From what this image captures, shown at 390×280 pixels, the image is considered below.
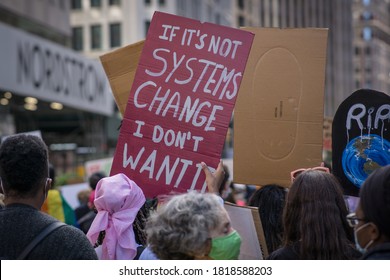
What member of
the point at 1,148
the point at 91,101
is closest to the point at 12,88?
the point at 91,101

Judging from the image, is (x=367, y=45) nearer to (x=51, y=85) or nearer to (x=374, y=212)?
(x=51, y=85)

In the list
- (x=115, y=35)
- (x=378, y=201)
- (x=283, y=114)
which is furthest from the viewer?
(x=115, y=35)

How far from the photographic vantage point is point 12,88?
875 inches

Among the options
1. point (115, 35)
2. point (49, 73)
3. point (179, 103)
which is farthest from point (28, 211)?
point (115, 35)

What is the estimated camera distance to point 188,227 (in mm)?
3029

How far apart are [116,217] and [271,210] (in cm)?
113

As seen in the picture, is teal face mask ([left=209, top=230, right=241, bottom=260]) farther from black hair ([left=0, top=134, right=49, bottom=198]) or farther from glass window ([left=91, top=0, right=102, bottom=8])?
glass window ([left=91, top=0, right=102, bottom=8])

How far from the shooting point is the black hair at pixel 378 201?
9.27 feet

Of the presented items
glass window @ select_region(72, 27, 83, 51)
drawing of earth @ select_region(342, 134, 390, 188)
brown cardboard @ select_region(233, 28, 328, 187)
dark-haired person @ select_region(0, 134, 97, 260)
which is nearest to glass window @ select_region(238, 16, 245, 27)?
glass window @ select_region(72, 27, 83, 51)

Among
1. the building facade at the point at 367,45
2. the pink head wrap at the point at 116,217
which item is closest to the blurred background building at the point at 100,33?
the pink head wrap at the point at 116,217

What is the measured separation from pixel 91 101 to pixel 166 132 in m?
25.1

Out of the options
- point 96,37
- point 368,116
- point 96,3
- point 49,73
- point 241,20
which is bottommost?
point 368,116

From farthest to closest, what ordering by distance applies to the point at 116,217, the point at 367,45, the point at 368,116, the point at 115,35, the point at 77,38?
1. the point at 367,45
2. the point at 77,38
3. the point at 115,35
4. the point at 368,116
5. the point at 116,217

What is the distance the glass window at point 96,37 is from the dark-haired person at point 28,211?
48.1m
